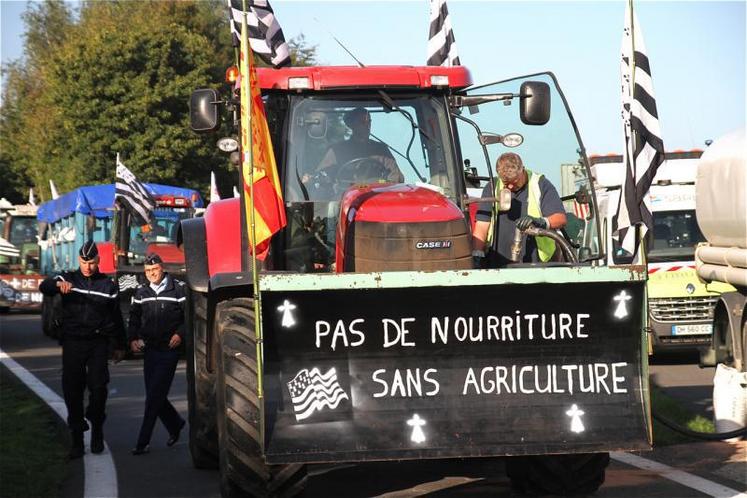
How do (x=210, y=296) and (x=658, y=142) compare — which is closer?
(x=210, y=296)

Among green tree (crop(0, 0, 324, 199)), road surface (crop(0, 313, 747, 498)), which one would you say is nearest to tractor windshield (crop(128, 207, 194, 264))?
road surface (crop(0, 313, 747, 498))

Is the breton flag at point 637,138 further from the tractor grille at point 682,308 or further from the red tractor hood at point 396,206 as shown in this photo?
the tractor grille at point 682,308

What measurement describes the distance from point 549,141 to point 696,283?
9.37 m

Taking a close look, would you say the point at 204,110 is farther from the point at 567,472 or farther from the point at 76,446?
the point at 76,446

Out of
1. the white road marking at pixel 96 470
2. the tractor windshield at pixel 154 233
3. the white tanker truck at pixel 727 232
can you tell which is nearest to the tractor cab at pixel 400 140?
the white road marking at pixel 96 470

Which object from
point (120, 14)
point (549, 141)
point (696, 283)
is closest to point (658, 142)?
point (549, 141)

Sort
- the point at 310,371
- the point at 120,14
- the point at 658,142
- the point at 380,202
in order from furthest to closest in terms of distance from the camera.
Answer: the point at 120,14
the point at 658,142
the point at 380,202
the point at 310,371

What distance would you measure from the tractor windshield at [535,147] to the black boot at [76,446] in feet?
14.3

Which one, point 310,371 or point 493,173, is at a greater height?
point 493,173

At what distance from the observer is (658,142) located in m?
11.0

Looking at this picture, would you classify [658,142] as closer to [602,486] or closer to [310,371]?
[602,486]

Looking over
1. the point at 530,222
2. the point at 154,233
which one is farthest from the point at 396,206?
the point at 154,233

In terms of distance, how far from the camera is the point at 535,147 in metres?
9.77

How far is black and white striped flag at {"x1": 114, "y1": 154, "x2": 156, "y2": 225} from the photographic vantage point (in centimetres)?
2386
